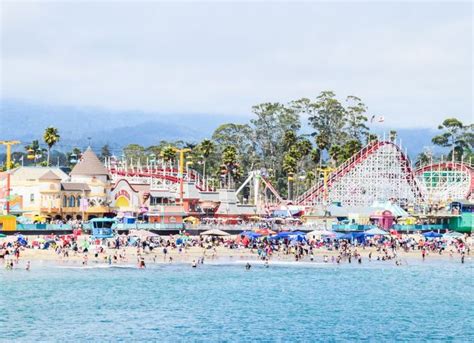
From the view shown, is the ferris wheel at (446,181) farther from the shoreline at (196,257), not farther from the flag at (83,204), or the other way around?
the flag at (83,204)

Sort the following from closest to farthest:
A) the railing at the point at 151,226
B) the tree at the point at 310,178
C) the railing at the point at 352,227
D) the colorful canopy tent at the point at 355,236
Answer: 1. the colorful canopy tent at the point at 355,236
2. the railing at the point at 151,226
3. the railing at the point at 352,227
4. the tree at the point at 310,178

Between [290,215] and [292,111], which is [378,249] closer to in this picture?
[290,215]

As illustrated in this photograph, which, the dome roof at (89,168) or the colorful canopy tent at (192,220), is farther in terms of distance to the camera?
the dome roof at (89,168)

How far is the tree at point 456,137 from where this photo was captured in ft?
522

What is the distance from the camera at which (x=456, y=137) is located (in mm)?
165250

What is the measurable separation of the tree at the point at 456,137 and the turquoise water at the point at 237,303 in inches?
3763

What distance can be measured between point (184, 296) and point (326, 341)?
46.5 feet

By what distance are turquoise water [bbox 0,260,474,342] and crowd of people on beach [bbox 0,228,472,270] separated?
4.28m

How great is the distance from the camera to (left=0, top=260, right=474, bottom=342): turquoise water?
39.3 m

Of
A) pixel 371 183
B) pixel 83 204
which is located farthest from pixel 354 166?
pixel 83 204

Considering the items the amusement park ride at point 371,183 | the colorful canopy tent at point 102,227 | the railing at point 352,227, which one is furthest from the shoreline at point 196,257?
the amusement park ride at point 371,183

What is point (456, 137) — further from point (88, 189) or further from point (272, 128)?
point (88, 189)

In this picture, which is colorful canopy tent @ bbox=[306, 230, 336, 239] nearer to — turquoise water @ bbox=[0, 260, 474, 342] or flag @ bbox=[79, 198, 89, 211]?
turquoise water @ bbox=[0, 260, 474, 342]

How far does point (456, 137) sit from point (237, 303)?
4894 inches
